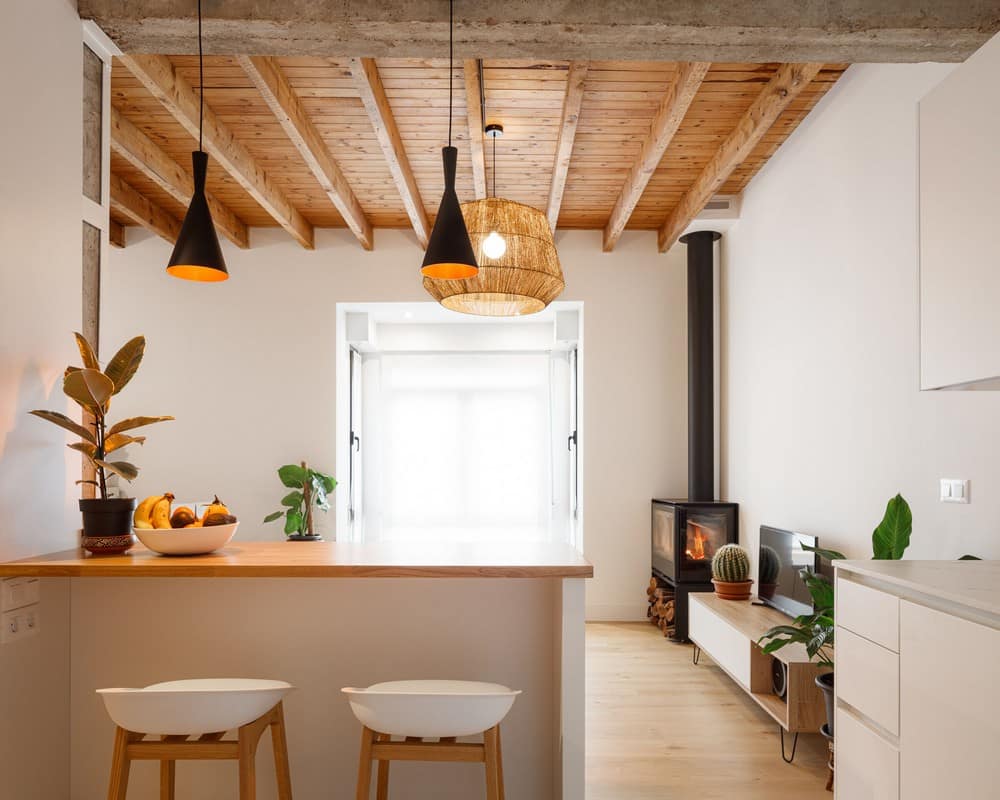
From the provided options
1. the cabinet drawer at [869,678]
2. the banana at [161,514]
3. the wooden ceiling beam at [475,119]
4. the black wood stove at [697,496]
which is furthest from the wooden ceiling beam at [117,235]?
the cabinet drawer at [869,678]

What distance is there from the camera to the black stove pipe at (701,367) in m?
5.61

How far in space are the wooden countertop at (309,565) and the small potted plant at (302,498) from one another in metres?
3.34

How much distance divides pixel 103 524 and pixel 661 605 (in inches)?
162

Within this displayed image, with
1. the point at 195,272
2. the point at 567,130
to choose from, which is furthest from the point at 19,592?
the point at 567,130

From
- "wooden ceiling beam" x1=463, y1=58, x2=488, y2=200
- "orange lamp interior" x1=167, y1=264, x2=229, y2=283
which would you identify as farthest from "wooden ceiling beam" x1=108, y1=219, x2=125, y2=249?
"orange lamp interior" x1=167, y1=264, x2=229, y2=283

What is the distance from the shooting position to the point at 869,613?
7.22 feet

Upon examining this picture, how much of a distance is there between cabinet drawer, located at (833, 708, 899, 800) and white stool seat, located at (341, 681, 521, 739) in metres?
1.04

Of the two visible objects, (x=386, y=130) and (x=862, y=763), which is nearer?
(x=862, y=763)

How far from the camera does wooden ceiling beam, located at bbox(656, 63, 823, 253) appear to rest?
11.2 ft

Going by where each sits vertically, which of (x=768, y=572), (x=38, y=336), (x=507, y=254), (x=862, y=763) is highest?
(x=507, y=254)

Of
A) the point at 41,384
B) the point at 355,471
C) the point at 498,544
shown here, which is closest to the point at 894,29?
the point at 498,544

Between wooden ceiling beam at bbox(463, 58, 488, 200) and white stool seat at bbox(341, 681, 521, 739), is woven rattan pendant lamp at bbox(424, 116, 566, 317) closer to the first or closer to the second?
wooden ceiling beam at bbox(463, 58, 488, 200)

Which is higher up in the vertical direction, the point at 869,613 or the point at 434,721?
the point at 869,613

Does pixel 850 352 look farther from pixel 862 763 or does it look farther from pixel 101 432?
pixel 101 432
